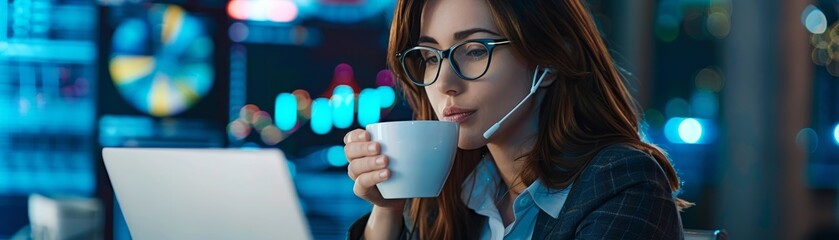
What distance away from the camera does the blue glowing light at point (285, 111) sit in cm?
308

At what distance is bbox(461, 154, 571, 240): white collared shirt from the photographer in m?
1.27

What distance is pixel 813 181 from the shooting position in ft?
15.1

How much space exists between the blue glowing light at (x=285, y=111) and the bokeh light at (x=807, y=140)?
83.8 inches

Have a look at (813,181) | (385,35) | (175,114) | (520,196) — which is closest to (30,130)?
(175,114)

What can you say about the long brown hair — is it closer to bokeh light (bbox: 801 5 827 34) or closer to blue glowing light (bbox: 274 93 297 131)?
blue glowing light (bbox: 274 93 297 131)

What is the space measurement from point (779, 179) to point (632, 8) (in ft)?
3.28

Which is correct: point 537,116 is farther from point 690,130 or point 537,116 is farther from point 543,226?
point 690,130

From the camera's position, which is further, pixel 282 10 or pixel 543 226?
pixel 282 10

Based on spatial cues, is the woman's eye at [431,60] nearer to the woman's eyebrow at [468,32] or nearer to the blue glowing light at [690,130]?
the woman's eyebrow at [468,32]

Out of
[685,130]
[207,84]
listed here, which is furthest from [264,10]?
[685,130]

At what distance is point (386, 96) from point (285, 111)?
343 mm

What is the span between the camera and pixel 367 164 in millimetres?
1076

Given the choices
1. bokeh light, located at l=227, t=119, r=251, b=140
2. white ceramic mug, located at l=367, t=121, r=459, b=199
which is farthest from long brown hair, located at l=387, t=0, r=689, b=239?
bokeh light, located at l=227, t=119, r=251, b=140

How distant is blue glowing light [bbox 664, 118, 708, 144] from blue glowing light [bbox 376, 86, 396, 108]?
1962 mm
